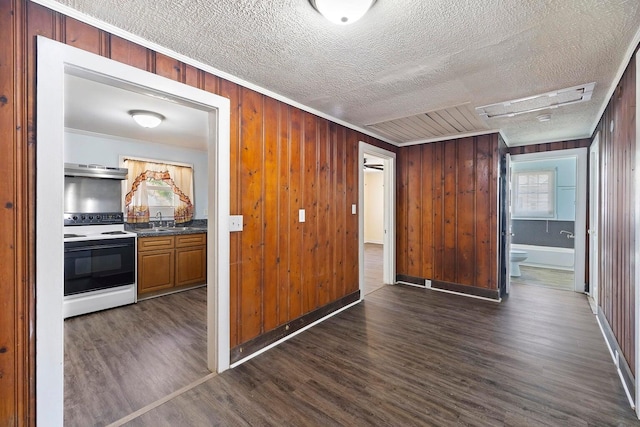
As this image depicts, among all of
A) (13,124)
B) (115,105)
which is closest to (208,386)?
(13,124)

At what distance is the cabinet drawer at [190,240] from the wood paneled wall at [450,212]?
3308 millimetres

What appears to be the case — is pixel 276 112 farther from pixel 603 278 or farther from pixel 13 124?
pixel 603 278

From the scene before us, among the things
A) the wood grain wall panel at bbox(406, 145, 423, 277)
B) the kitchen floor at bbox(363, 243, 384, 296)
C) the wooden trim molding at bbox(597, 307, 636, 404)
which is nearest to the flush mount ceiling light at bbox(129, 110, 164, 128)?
the kitchen floor at bbox(363, 243, 384, 296)

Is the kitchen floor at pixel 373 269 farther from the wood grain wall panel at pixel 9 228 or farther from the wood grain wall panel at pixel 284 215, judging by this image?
the wood grain wall panel at pixel 9 228

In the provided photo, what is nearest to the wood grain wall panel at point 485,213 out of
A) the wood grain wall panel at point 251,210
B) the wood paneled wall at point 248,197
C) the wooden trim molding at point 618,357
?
the wooden trim molding at point 618,357

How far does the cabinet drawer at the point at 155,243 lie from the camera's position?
12.8ft

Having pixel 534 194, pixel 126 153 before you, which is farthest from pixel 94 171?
pixel 534 194

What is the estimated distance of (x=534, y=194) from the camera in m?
6.44

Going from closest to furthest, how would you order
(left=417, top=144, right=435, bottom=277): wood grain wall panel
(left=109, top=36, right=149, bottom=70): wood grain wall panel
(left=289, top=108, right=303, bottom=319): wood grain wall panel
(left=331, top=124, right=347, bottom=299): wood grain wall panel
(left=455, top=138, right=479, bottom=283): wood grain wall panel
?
1. (left=109, top=36, right=149, bottom=70): wood grain wall panel
2. (left=289, top=108, right=303, bottom=319): wood grain wall panel
3. (left=331, top=124, right=347, bottom=299): wood grain wall panel
4. (left=455, top=138, right=479, bottom=283): wood grain wall panel
5. (left=417, top=144, right=435, bottom=277): wood grain wall panel

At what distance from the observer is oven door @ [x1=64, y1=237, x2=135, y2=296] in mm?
3236

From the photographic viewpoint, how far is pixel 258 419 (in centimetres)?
175

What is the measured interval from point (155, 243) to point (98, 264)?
713mm

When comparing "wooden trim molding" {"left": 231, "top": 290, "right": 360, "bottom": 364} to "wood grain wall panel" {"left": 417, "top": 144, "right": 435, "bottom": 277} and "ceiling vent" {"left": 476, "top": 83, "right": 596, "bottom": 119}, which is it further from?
"ceiling vent" {"left": 476, "top": 83, "right": 596, "bottom": 119}

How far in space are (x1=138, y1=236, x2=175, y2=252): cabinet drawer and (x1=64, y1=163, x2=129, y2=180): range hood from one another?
3.57ft
